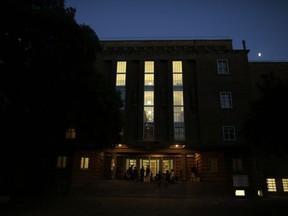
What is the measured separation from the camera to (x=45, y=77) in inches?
597

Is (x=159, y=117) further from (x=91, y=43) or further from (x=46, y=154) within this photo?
(x=91, y=43)

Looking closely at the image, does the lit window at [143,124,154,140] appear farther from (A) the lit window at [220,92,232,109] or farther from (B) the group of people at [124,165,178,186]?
(A) the lit window at [220,92,232,109]

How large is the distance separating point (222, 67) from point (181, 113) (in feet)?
25.5

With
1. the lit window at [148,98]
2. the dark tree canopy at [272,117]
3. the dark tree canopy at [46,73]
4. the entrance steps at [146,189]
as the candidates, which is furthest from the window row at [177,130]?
the dark tree canopy at [46,73]

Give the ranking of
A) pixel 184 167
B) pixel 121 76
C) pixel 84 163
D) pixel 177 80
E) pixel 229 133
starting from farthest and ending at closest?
pixel 121 76
pixel 177 80
pixel 184 167
pixel 229 133
pixel 84 163

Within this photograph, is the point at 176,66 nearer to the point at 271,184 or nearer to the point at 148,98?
the point at 148,98

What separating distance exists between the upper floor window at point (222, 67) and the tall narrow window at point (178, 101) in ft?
15.3

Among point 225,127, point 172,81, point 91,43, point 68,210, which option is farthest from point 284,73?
point 68,210

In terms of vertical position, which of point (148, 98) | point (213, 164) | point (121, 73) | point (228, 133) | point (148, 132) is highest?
point (121, 73)

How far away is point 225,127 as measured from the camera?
28734mm

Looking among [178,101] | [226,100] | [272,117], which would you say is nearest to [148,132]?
[178,101]

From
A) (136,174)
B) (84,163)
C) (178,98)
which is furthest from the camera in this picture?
(178,98)

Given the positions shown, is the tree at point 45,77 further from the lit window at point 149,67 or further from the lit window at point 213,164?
the lit window at point 149,67

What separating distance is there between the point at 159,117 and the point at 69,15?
17.2m
